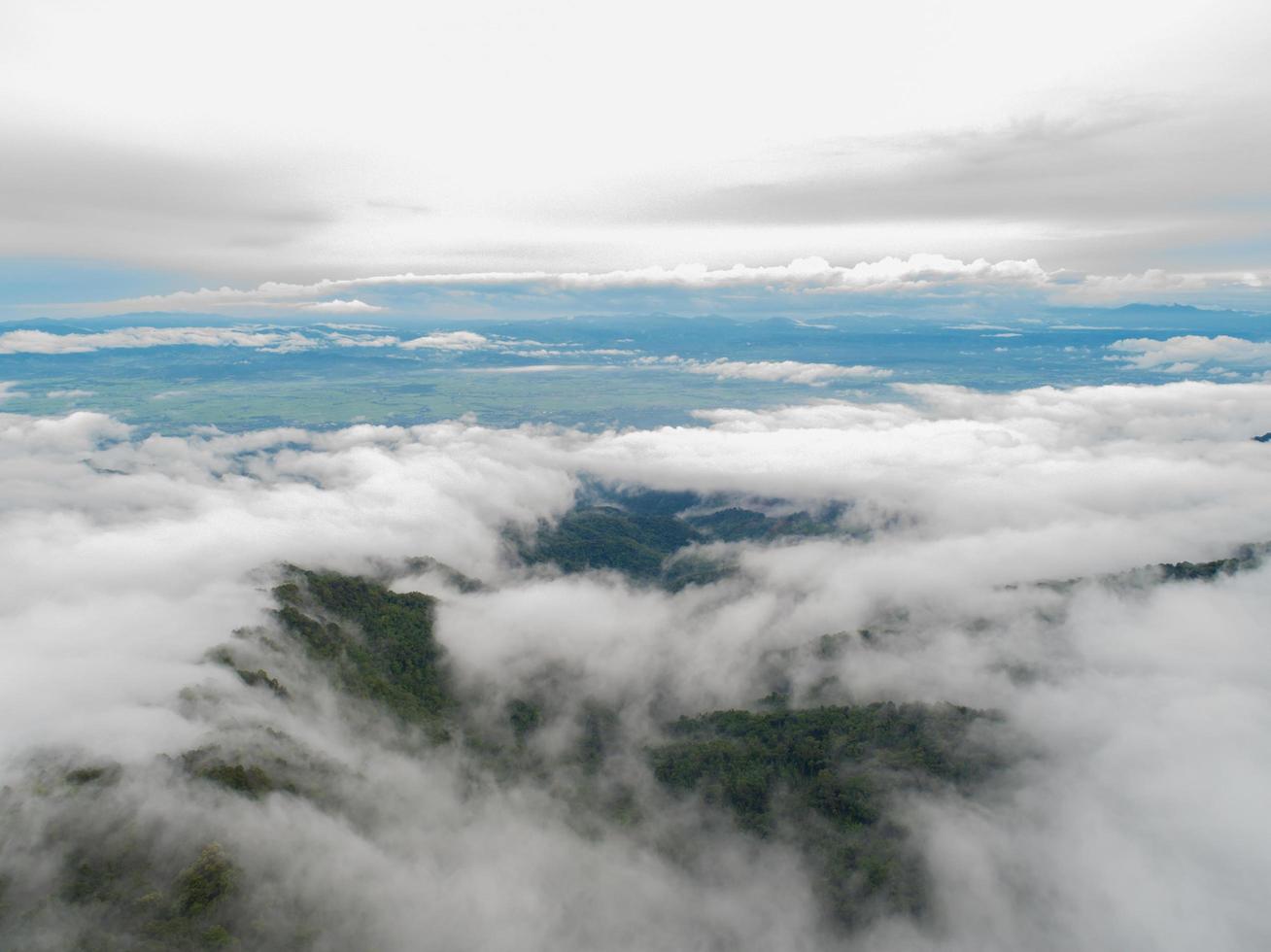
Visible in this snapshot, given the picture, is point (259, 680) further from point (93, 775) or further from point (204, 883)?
point (204, 883)

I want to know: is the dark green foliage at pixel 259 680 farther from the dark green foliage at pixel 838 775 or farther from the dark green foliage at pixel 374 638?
the dark green foliage at pixel 838 775

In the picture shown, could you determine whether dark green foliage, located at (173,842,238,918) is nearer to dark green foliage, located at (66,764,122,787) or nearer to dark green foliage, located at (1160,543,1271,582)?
dark green foliage, located at (66,764,122,787)

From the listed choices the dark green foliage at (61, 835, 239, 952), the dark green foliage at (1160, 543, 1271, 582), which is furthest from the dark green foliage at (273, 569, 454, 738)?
the dark green foliage at (1160, 543, 1271, 582)

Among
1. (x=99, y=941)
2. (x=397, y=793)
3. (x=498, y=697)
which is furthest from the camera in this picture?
(x=498, y=697)

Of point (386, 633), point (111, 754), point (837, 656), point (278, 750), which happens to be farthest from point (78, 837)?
point (837, 656)

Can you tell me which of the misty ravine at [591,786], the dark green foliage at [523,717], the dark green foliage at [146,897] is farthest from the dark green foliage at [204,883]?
the dark green foliage at [523,717]

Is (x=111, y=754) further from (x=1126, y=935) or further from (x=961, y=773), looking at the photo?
(x=1126, y=935)
